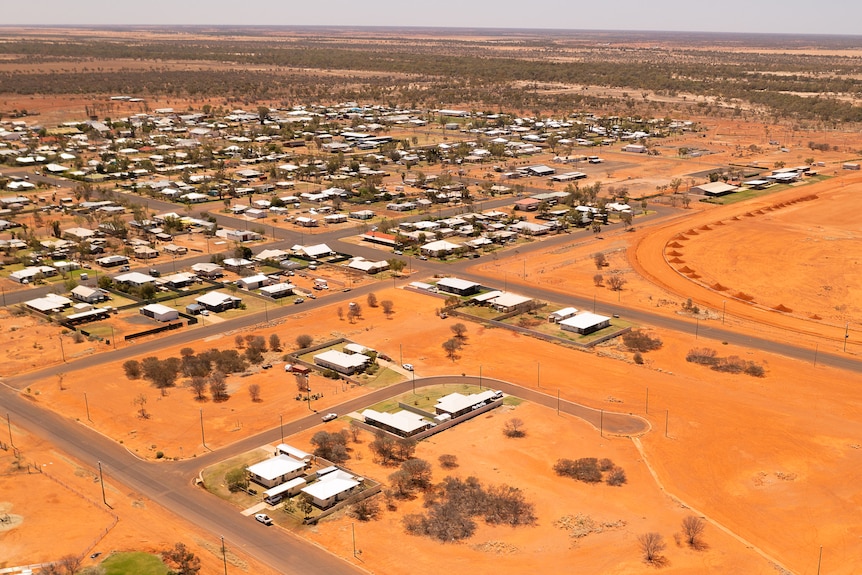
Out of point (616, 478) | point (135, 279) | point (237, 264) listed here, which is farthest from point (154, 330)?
point (616, 478)

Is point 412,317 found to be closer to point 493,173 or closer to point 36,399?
point 36,399

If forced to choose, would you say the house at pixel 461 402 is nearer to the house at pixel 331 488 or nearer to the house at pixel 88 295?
the house at pixel 331 488

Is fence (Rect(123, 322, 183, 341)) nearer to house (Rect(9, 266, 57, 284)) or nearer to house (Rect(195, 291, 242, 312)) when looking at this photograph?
house (Rect(195, 291, 242, 312))

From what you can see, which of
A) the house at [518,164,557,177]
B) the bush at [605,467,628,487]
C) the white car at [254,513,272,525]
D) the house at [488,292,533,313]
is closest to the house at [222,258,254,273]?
the house at [488,292,533,313]

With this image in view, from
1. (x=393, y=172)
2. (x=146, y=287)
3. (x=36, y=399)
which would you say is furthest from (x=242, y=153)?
(x=36, y=399)

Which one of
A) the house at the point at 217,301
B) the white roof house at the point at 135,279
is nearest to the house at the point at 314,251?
the house at the point at 217,301
